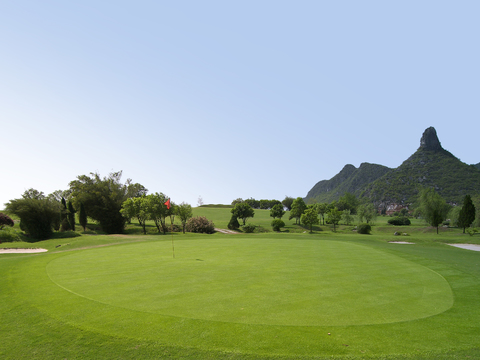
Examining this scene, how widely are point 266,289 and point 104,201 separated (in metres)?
48.5

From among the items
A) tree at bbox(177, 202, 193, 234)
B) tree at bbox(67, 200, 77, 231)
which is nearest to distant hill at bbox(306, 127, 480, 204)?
tree at bbox(177, 202, 193, 234)

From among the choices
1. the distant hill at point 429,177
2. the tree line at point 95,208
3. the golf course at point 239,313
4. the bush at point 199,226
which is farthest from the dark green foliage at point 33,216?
the distant hill at point 429,177

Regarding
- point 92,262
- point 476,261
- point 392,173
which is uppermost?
point 392,173

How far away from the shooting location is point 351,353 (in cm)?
537

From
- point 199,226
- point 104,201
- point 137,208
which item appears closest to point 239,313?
point 137,208

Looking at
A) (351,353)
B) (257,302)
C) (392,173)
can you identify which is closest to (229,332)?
(257,302)

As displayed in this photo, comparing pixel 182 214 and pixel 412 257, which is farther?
pixel 182 214

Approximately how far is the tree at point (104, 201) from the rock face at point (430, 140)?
15400 centimetres

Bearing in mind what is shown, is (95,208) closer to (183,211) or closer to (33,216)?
(33,216)

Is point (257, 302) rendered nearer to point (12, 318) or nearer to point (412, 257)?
point (12, 318)

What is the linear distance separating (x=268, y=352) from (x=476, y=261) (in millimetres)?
18125

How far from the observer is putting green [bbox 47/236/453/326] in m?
7.06

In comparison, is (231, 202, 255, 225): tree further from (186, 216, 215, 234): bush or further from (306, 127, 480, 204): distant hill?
(306, 127, 480, 204): distant hill

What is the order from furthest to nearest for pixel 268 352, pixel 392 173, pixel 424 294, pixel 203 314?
pixel 392 173, pixel 424 294, pixel 203 314, pixel 268 352
